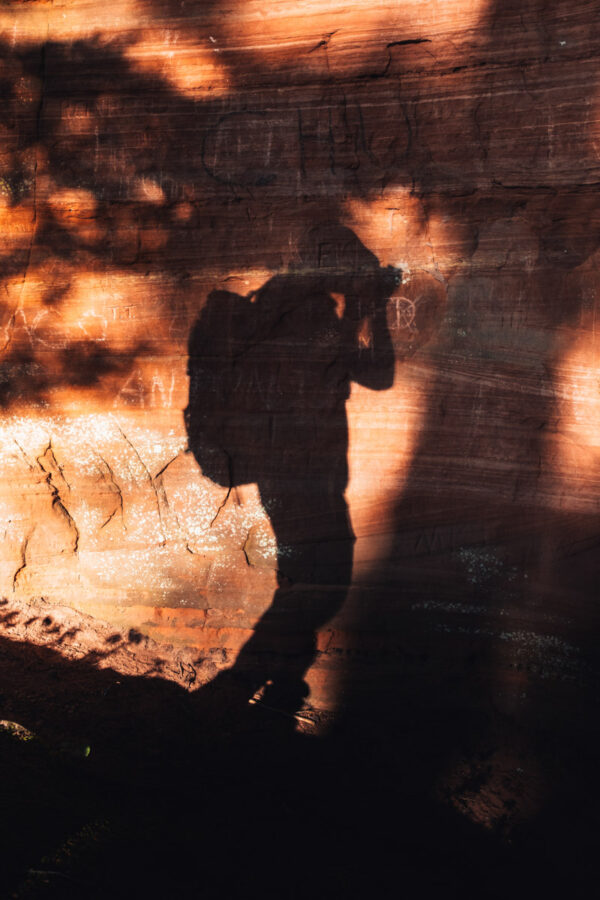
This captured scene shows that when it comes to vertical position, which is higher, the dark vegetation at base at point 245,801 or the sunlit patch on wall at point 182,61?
the sunlit patch on wall at point 182,61

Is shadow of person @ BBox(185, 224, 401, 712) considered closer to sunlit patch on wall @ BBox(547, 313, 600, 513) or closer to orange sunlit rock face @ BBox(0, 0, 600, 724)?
orange sunlit rock face @ BBox(0, 0, 600, 724)

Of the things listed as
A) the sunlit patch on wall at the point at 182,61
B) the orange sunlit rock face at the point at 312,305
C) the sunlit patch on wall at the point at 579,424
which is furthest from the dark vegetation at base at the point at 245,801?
the sunlit patch on wall at the point at 182,61

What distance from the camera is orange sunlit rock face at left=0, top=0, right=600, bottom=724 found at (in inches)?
138

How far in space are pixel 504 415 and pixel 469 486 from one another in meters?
0.50

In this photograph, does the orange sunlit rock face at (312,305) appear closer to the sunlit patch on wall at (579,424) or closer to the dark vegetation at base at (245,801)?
the sunlit patch on wall at (579,424)

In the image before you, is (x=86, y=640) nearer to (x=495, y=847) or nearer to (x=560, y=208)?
(x=495, y=847)

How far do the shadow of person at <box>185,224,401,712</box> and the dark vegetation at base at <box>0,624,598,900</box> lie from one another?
1.62ft

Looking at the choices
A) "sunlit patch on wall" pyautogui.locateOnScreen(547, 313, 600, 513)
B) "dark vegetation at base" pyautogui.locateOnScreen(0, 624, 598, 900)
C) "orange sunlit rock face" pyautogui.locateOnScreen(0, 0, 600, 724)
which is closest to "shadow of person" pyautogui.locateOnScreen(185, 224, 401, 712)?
"orange sunlit rock face" pyautogui.locateOnScreen(0, 0, 600, 724)

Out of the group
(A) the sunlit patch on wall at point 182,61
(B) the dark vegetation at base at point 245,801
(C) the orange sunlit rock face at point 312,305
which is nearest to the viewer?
(B) the dark vegetation at base at point 245,801

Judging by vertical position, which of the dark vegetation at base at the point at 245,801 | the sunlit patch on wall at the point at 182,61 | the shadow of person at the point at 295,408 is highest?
the sunlit patch on wall at the point at 182,61

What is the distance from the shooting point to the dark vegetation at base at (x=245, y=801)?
8.14 feet

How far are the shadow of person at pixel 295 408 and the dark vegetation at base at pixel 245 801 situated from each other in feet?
1.62

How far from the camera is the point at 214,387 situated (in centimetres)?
385

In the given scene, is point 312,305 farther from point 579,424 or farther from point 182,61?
point 579,424
